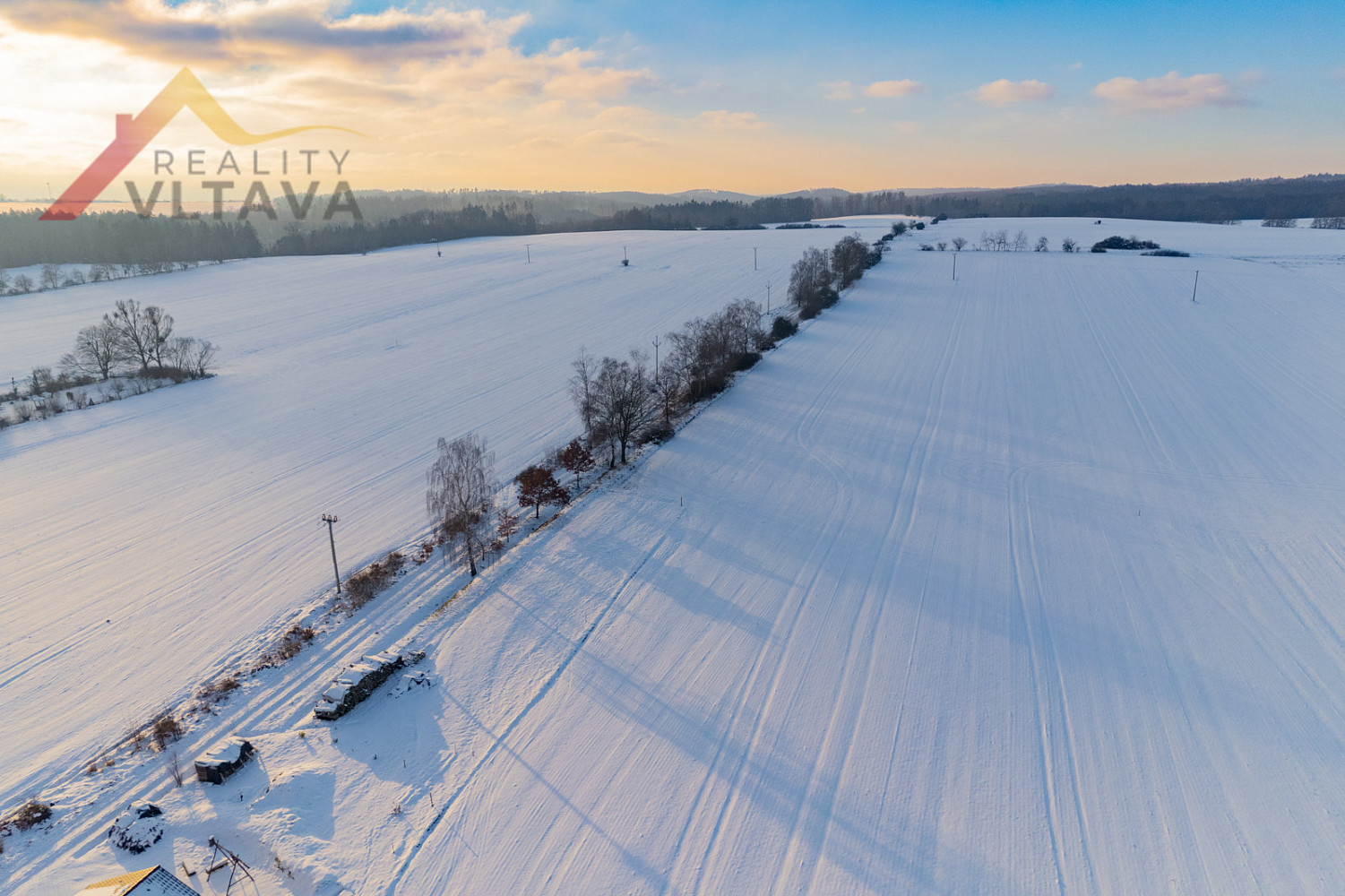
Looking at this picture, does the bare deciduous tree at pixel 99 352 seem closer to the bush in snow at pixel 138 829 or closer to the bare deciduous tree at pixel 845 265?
the bush in snow at pixel 138 829

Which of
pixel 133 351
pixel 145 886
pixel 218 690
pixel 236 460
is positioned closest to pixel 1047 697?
pixel 145 886

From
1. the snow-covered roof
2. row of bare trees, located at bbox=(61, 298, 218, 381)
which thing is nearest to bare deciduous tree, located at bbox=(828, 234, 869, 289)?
row of bare trees, located at bbox=(61, 298, 218, 381)

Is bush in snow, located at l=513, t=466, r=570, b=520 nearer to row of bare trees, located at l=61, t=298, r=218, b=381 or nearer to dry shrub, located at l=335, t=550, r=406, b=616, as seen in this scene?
dry shrub, located at l=335, t=550, r=406, b=616

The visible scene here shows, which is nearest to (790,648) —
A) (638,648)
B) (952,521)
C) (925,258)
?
Answer: (638,648)

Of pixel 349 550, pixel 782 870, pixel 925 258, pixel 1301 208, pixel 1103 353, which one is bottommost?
pixel 782 870

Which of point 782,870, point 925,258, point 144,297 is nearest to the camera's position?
point 782,870

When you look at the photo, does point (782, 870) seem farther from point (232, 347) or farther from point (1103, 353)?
point (232, 347)

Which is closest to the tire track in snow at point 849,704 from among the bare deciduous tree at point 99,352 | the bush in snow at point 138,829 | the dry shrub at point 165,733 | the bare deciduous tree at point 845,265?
the bush in snow at point 138,829

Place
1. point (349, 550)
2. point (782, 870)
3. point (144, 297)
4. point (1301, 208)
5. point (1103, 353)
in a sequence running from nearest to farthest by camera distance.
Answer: point (782, 870) < point (349, 550) < point (1103, 353) < point (144, 297) < point (1301, 208)
